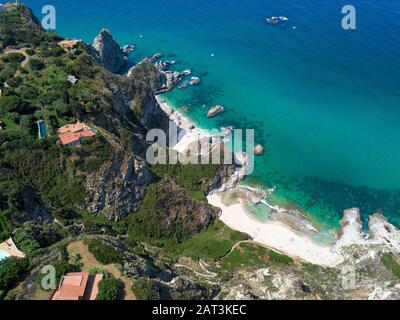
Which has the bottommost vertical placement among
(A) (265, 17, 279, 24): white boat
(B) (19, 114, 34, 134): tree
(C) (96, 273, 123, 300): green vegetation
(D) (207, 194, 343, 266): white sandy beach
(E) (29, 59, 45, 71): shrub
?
(D) (207, 194, 343, 266): white sandy beach

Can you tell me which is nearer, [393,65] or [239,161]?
[239,161]

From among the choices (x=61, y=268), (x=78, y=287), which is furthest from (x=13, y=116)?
(x=78, y=287)

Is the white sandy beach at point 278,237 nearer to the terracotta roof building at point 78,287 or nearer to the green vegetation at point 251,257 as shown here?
the green vegetation at point 251,257

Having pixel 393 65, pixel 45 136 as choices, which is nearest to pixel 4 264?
pixel 45 136

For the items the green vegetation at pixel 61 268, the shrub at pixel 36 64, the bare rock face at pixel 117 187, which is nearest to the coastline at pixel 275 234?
the bare rock face at pixel 117 187

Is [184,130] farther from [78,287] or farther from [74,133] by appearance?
[78,287]

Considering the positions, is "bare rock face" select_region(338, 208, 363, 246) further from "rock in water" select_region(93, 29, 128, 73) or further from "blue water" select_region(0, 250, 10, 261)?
"rock in water" select_region(93, 29, 128, 73)

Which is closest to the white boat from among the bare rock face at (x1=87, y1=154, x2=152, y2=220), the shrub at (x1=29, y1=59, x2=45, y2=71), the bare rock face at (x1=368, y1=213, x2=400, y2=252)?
the bare rock face at (x1=368, y1=213, x2=400, y2=252)

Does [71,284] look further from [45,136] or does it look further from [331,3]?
[331,3]
